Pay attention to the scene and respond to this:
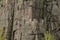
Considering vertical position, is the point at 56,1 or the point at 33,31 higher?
the point at 56,1

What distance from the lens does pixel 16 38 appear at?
527 centimetres

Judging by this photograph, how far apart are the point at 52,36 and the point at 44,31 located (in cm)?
22

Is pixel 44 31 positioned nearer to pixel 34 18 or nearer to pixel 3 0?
pixel 34 18

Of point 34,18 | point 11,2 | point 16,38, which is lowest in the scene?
point 16,38

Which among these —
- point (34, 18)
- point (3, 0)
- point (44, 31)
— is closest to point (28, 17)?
point (34, 18)

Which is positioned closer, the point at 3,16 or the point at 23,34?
the point at 23,34

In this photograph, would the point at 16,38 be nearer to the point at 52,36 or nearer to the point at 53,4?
the point at 52,36

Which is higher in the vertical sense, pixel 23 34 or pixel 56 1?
pixel 56 1

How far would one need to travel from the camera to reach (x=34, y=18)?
5223 millimetres

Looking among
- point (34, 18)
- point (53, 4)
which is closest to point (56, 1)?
point (53, 4)

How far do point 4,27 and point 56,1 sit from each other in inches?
55.1

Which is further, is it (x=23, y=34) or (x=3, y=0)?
(x=3, y=0)

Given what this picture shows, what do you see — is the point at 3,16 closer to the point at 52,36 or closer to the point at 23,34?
the point at 23,34

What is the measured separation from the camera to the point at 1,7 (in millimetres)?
5621
